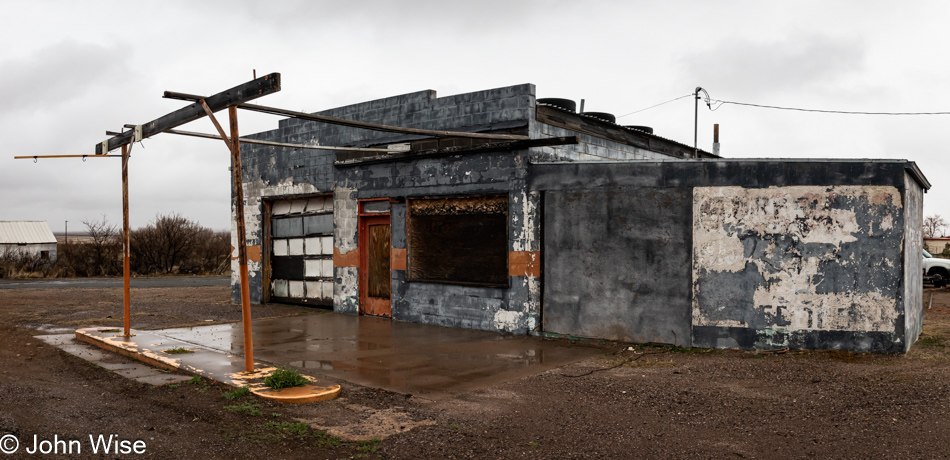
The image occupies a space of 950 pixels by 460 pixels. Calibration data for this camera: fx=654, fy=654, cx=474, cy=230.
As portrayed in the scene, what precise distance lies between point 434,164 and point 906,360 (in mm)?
7933

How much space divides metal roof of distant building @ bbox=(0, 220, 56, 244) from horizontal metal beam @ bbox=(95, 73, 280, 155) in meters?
43.6

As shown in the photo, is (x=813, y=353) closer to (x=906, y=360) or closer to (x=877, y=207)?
(x=906, y=360)

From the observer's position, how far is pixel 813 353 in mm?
8812

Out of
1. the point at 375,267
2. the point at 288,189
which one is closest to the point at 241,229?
the point at 375,267

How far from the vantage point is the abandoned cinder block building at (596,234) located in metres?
8.86

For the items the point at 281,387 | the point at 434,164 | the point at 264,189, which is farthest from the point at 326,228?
the point at 281,387

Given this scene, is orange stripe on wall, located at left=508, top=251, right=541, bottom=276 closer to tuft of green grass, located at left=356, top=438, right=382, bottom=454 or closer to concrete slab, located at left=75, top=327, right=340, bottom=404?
concrete slab, located at left=75, top=327, right=340, bottom=404

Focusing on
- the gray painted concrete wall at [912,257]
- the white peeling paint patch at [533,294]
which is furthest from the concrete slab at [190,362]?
the gray painted concrete wall at [912,257]

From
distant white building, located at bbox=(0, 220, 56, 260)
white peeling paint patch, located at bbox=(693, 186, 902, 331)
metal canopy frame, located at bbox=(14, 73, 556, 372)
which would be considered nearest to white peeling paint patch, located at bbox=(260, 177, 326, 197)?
metal canopy frame, located at bbox=(14, 73, 556, 372)

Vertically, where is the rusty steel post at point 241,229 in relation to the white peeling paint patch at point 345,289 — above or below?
above

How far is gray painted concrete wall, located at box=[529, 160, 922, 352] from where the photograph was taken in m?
8.73

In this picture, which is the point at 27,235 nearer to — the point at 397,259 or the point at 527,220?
the point at 397,259

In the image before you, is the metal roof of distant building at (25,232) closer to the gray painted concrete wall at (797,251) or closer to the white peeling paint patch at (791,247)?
the gray painted concrete wall at (797,251)

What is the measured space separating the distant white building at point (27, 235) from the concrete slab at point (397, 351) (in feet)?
135
